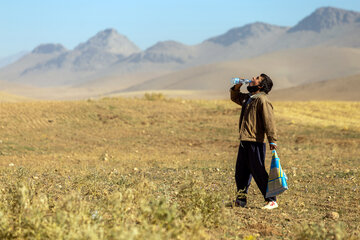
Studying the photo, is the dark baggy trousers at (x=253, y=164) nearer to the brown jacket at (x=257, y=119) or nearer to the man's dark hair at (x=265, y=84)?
the brown jacket at (x=257, y=119)

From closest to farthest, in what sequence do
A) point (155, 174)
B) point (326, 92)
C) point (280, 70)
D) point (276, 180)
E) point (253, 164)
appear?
point (276, 180) → point (253, 164) → point (155, 174) → point (326, 92) → point (280, 70)

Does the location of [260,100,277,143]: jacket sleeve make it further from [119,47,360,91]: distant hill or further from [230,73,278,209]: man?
[119,47,360,91]: distant hill

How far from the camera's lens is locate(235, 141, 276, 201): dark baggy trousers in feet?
19.6

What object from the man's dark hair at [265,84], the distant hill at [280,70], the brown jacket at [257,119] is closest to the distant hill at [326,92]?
the man's dark hair at [265,84]

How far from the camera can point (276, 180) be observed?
5.88 meters

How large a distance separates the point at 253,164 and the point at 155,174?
3.06 metres

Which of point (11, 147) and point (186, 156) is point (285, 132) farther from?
point (11, 147)

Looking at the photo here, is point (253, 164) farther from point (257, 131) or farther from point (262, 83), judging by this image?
point (262, 83)

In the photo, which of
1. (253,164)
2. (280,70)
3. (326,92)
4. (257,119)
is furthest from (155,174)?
(280,70)

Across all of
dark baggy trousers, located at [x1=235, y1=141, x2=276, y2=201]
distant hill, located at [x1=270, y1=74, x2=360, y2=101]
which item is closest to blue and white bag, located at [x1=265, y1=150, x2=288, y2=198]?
dark baggy trousers, located at [x1=235, y1=141, x2=276, y2=201]

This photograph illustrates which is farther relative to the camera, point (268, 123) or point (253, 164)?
point (253, 164)

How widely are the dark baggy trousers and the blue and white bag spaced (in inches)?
3.4

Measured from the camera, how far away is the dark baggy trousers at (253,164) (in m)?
5.98

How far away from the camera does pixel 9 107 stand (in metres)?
20.4
